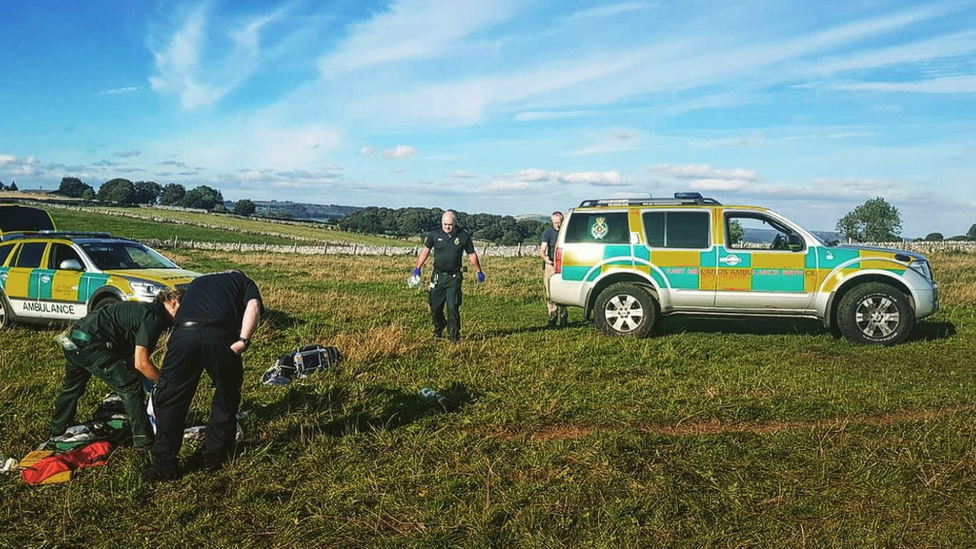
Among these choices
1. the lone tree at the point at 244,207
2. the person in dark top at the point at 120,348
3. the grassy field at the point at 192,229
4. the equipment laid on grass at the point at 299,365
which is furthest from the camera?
the lone tree at the point at 244,207

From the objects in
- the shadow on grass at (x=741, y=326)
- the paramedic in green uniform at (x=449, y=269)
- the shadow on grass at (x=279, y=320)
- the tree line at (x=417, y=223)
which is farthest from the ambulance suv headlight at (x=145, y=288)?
the tree line at (x=417, y=223)

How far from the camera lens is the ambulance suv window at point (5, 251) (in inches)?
408

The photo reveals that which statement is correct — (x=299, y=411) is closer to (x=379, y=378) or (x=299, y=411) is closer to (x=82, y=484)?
(x=379, y=378)

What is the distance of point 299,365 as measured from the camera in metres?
7.20

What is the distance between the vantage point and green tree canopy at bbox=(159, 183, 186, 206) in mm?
118162

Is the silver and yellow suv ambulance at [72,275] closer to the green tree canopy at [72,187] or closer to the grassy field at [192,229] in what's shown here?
the grassy field at [192,229]

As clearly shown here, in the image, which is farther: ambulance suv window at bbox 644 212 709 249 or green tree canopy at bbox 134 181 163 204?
green tree canopy at bbox 134 181 163 204

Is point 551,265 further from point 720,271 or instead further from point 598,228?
point 720,271

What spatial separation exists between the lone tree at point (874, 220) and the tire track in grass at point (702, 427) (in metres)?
93.0

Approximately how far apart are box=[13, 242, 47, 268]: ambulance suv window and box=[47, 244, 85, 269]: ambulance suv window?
21cm

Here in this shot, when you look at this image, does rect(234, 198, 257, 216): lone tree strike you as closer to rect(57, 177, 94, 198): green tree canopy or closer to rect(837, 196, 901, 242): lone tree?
rect(57, 177, 94, 198): green tree canopy

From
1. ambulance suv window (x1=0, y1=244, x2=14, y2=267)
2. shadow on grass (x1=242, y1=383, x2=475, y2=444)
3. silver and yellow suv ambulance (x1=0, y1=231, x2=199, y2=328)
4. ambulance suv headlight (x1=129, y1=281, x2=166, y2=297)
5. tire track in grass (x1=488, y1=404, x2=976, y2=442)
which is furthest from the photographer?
ambulance suv window (x1=0, y1=244, x2=14, y2=267)

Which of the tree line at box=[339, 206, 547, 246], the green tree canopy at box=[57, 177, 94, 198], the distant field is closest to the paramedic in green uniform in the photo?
the distant field

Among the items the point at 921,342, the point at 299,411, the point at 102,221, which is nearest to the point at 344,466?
the point at 299,411
